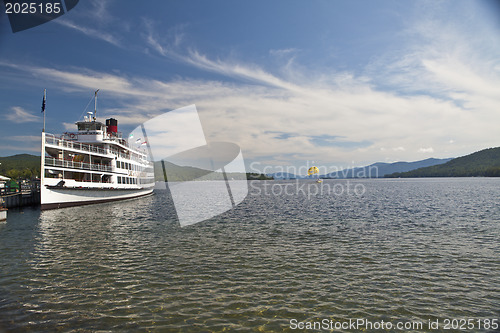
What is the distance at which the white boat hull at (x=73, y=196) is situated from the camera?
45000mm

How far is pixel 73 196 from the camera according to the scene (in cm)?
4903

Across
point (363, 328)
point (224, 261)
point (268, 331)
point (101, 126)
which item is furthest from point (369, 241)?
point (101, 126)

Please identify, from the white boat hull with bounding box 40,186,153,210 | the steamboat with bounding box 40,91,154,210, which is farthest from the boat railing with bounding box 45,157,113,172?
the white boat hull with bounding box 40,186,153,210

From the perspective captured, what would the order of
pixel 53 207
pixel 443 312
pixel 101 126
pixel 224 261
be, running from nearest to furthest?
pixel 443 312 < pixel 224 261 < pixel 53 207 < pixel 101 126

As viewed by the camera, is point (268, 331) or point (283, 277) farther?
point (283, 277)

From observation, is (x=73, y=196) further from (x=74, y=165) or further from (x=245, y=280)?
(x=245, y=280)

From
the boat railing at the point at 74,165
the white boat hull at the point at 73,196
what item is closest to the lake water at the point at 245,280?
the white boat hull at the point at 73,196

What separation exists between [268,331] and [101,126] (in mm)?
65193

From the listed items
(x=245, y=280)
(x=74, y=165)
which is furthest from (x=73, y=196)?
(x=245, y=280)

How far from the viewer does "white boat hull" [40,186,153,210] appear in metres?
45.0

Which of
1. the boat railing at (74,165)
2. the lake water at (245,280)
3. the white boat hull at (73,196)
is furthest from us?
the boat railing at (74,165)

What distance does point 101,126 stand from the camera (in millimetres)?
62844

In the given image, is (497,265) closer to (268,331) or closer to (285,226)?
(268,331)

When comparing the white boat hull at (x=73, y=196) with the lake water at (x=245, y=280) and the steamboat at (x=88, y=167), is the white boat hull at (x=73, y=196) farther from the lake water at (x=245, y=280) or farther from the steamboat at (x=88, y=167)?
the lake water at (x=245, y=280)
